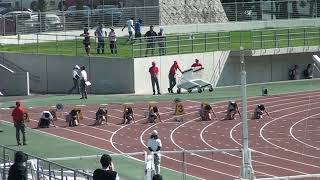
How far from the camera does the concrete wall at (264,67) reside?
48181mm

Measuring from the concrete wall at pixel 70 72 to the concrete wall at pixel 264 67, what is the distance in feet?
22.2

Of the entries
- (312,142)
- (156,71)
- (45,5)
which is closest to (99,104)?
(156,71)

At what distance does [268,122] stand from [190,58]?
11447 mm

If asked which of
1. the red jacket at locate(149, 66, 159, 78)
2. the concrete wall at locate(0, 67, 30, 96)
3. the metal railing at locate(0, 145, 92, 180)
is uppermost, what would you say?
the red jacket at locate(149, 66, 159, 78)

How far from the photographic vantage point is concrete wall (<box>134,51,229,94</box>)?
42719 millimetres

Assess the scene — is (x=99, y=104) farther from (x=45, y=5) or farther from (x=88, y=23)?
(x=45, y=5)

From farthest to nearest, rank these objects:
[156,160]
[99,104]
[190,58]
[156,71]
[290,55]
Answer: [290,55], [190,58], [156,71], [99,104], [156,160]

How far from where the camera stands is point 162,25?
201ft

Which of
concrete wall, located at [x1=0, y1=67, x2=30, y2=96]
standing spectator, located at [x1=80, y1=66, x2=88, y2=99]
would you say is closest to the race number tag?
standing spectator, located at [x1=80, y1=66, x2=88, y2=99]

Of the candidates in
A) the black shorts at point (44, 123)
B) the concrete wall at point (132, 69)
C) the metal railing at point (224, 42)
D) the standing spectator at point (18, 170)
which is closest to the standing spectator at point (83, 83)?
the concrete wall at point (132, 69)

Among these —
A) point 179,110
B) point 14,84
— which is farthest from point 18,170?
point 14,84

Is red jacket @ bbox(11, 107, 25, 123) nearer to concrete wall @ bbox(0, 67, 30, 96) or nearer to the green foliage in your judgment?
concrete wall @ bbox(0, 67, 30, 96)

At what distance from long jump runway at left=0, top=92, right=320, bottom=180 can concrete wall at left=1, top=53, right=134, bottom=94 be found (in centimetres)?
426

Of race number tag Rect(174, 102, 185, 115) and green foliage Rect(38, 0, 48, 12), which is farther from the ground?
green foliage Rect(38, 0, 48, 12)
